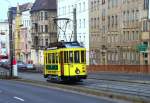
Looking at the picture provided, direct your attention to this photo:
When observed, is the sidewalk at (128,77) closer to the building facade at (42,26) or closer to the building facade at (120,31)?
the building facade at (120,31)

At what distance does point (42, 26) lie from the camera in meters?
123

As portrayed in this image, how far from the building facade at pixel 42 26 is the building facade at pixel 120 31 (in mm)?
24751

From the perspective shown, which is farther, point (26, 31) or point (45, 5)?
point (26, 31)

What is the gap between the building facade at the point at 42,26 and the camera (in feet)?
394

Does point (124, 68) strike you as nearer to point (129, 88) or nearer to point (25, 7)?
point (129, 88)

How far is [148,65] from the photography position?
69125mm

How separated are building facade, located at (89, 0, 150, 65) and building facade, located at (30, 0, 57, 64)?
24.8 metres

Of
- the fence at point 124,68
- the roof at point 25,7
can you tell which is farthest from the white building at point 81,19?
the roof at point 25,7

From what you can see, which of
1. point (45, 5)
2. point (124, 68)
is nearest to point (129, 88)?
point (124, 68)

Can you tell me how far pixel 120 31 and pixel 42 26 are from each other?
4149 cm

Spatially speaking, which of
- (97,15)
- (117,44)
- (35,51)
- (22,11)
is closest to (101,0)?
(97,15)

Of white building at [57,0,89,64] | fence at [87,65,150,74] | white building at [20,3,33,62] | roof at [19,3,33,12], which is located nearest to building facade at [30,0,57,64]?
white building at [20,3,33,62]

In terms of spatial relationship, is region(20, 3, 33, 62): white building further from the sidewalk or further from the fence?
the sidewalk

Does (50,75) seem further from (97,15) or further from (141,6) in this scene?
(97,15)
